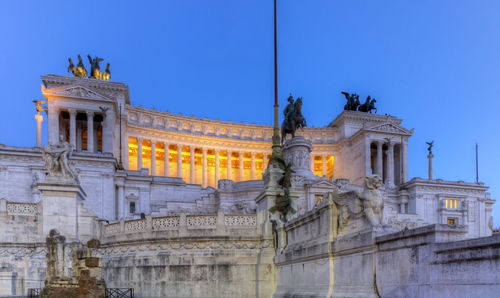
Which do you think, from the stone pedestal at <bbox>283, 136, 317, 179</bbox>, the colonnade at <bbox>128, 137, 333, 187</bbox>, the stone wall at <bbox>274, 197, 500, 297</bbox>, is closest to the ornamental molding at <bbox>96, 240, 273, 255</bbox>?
the stone wall at <bbox>274, 197, 500, 297</bbox>

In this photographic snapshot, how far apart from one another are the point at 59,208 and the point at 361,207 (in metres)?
20.2

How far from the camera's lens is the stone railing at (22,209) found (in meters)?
26.3

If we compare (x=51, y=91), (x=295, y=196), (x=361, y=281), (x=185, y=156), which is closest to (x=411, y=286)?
(x=361, y=281)

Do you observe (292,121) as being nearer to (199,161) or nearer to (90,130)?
(90,130)

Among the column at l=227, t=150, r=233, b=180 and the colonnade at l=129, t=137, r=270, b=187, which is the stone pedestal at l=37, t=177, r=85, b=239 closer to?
the colonnade at l=129, t=137, r=270, b=187

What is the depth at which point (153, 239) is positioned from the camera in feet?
77.2

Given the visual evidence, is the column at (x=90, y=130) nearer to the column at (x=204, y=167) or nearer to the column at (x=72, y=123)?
the column at (x=72, y=123)

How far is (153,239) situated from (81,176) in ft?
99.4

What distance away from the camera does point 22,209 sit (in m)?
26.5

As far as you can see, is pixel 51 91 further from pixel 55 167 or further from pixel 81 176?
pixel 55 167

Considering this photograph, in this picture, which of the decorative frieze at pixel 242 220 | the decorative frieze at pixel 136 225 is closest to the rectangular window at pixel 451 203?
the decorative frieze at pixel 242 220

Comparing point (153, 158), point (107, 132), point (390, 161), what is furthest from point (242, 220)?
point (390, 161)

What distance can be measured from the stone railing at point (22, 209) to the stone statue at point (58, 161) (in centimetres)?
227

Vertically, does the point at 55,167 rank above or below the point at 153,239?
above
